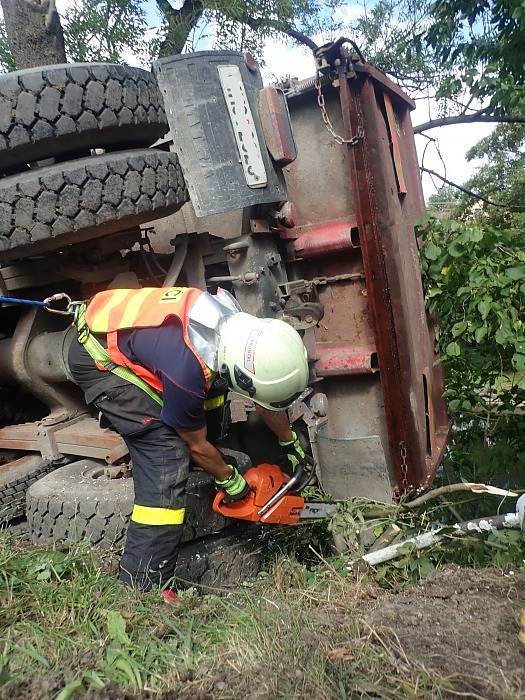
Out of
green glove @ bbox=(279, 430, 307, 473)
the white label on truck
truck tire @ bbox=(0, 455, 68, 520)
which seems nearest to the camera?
the white label on truck

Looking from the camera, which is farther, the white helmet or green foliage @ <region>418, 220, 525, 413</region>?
green foliage @ <region>418, 220, 525, 413</region>

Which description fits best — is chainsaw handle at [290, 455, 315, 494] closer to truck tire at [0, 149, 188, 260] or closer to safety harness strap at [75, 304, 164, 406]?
safety harness strap at [75, 304, 164, 406]

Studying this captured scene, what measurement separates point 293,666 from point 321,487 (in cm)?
153

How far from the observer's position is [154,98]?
253 centimetres

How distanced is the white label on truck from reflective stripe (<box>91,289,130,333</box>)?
0.80 metres

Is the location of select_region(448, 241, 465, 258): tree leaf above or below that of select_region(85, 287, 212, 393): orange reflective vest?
below

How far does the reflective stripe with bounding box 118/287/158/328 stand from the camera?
2.28 m

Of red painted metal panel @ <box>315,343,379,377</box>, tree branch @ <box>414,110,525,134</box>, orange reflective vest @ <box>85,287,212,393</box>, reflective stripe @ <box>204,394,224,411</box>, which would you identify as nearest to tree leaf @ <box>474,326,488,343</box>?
red painted metal panel @ <box>315,343,379,377</box>

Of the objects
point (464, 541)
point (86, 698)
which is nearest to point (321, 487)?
point (464, 541)

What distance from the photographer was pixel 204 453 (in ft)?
7.72

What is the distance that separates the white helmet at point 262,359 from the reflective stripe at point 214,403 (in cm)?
36

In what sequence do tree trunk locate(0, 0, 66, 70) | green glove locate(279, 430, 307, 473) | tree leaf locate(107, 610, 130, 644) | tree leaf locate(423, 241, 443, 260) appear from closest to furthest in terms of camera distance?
tree leaf locate(107, 610, 130, 644), green glove locate(279, 430, 307, 473), tree leaf locate(423, 241, 443, 260), tree trunk locate(0, 0, 66, 70)

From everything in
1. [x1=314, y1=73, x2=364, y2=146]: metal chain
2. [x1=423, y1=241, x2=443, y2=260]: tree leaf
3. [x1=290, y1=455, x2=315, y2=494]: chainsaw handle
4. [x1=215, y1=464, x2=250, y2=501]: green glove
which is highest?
[x1=314, y1=73, x2=364, y2=146]: metal chain

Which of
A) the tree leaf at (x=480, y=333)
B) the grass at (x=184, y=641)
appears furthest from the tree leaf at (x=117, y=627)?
the tree leaf at (x=480, y=333)
